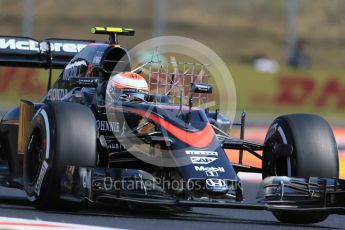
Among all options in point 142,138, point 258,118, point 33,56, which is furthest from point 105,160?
point 258,118

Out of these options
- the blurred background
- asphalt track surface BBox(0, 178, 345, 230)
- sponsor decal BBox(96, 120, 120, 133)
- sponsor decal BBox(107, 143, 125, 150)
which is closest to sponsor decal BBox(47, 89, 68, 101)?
sponsor decal BBox(96, 120, 120, 133)

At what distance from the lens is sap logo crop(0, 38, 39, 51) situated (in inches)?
462

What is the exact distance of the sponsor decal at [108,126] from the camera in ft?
31.5

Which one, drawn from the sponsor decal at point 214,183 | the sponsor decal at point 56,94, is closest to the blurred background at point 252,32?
the sponsor decal at point 56,94

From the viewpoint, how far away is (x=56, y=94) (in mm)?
11086

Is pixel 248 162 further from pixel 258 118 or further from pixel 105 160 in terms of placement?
pixel 258 118

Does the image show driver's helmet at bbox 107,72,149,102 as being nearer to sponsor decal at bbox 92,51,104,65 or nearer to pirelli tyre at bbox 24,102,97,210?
sponsor decal at bbox 92,51,104,65

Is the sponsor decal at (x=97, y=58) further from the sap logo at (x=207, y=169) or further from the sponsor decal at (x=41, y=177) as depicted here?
the sap logo at (x=207, y=169)

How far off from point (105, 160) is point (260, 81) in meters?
19.7

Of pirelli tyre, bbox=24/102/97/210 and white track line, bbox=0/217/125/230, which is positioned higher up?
pirelli tyre, bbox=24/102/97/210

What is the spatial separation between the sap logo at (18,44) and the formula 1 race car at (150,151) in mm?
1286

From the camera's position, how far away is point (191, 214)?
389 inches

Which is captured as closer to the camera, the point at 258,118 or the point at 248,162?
the point at 248,162

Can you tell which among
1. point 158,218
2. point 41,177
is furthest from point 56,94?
point 158,218
